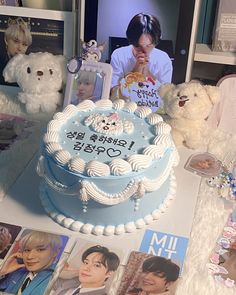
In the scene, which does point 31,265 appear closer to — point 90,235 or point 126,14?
point 90,235

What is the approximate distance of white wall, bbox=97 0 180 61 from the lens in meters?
1.17

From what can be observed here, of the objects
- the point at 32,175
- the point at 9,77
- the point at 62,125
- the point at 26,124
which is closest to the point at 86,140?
the point at 62,125

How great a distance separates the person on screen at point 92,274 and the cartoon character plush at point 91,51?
1.70ft

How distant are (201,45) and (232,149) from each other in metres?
0.30

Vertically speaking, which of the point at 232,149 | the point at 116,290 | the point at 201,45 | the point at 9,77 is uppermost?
the point at 201,45

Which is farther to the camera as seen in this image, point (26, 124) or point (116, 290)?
point (26, 124)

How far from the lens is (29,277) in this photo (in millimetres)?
833

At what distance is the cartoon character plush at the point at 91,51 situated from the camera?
1.19 metres

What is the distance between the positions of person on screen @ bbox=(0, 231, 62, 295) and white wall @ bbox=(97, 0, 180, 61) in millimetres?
553

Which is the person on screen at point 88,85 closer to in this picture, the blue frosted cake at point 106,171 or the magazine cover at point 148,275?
the blue frosted cake at point 106,171

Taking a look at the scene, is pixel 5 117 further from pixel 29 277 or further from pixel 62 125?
pixel 29 277

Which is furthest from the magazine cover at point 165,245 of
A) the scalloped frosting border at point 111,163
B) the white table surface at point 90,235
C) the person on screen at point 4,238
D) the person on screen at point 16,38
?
the person on screen at point 16,38

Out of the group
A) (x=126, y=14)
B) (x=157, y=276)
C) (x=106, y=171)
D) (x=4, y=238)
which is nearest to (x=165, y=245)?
(x=157, y=276)

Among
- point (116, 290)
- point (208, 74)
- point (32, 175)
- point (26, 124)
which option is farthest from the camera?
point (208, 74)
